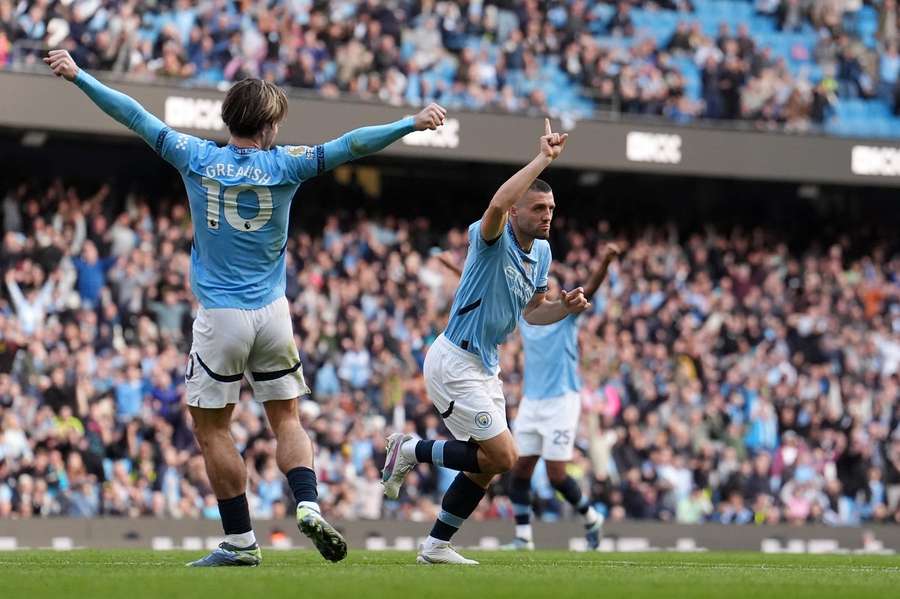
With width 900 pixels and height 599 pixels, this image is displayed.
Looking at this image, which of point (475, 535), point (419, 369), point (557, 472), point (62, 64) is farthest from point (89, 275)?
point (62, 64)

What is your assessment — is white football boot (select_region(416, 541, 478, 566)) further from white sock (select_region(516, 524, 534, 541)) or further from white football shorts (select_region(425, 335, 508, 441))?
white sock (select_region(516, 524, 534, 541))

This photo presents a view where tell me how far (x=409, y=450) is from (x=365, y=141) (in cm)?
242

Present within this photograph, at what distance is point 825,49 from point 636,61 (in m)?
4.28

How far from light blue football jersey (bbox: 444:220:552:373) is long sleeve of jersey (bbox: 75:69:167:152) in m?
2.10

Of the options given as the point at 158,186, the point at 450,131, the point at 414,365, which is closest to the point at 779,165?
the point at 450,131

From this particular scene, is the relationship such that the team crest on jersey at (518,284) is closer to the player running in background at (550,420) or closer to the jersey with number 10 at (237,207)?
the jersey with number 10 at (237,207)

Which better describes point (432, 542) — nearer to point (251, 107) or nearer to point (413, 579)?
point (413, 579)

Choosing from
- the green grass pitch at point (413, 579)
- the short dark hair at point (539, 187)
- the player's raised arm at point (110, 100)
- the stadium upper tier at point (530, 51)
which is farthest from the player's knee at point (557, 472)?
the stadium upper tier at point (530, 51)

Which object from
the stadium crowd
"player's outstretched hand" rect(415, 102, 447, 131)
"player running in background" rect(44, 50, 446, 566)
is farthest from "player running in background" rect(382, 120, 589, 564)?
the stadium crowd

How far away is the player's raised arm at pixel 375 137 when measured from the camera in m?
8.56

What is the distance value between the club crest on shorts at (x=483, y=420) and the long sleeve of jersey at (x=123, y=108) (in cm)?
264

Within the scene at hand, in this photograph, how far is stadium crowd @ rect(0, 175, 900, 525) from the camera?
63.0ft

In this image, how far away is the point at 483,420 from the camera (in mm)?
9727

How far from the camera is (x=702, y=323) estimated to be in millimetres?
25531
